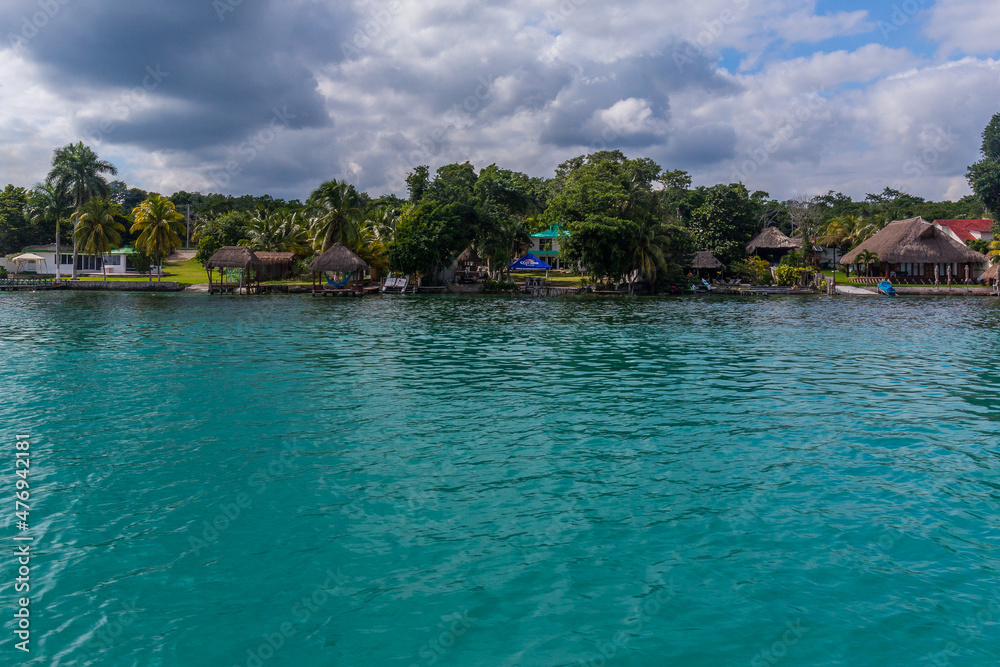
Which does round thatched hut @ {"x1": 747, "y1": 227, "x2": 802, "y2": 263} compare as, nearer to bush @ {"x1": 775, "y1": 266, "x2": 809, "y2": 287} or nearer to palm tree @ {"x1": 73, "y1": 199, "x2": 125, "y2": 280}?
bush @ {"x1": 775, "y1": 266, "x2": 809, "y2": 287}

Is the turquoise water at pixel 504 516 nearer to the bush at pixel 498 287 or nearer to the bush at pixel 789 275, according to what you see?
the bush at pixel 498 287

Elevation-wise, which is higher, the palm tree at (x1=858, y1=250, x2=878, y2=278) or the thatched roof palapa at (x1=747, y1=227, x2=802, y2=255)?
the thatched roof palapa at (x1=747, y1=227, x2=802, y2=255)

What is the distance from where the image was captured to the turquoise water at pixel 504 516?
18.3 ft

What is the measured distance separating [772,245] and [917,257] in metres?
14.4

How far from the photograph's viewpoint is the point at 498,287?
6172 centimetres

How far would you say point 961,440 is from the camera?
11.6 m

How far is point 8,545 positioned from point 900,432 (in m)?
13.9

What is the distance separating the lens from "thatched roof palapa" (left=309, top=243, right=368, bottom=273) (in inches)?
2217

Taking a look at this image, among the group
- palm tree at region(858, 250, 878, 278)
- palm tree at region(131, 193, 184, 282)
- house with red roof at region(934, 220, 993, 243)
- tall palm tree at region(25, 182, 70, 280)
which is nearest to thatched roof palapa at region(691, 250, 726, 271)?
palm tree at region(858, 250, 878, 278)

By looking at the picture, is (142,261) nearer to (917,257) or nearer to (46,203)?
(46,203)

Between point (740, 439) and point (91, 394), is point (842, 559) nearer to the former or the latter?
point (740, 439)

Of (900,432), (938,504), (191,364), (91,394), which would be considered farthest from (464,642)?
(191,364)

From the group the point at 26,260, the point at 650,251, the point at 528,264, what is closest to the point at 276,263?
the point at 528,264

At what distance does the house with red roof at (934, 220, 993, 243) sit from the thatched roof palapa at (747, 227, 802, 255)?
19.3 meters
